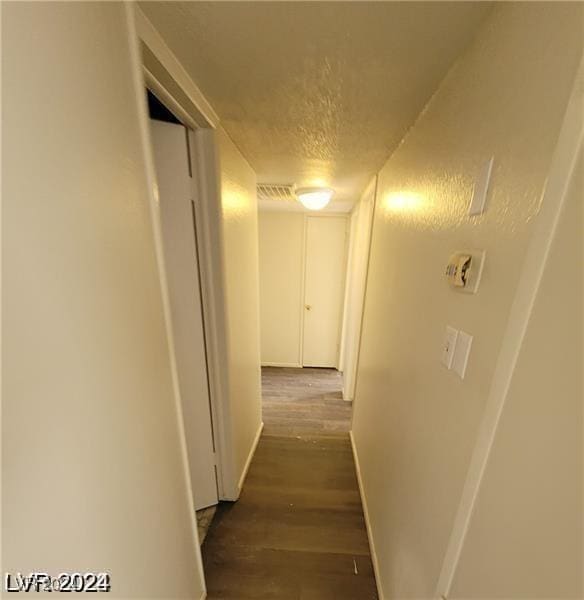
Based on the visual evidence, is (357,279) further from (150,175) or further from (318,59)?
(150,175)

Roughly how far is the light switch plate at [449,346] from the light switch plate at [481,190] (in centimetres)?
33

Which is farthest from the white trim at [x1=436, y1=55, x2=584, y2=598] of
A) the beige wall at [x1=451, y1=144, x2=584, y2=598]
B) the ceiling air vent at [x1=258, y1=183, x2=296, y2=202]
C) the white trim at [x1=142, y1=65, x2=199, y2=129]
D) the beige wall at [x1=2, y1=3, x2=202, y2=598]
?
the ceiling air vent at [x1=258, y1=183, x2=296, y2=202]

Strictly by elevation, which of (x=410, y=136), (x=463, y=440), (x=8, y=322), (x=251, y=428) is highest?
(x=410, y=136)

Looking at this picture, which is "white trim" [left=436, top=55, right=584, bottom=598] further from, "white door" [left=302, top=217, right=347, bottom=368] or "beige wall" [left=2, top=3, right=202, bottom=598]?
"white door" [left=302, top=217, right=347, bottom=368]

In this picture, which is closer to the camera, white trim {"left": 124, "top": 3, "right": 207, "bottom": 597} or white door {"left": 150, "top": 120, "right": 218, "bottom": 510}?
white trim {"left": 124, "top": 3, "right": 207, "bottom": 597}

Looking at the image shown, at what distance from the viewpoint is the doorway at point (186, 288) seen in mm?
1115

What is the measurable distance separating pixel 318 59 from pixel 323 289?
2802mm

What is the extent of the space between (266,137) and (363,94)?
580mm

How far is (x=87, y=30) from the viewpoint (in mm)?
474

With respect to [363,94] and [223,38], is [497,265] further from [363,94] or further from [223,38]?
[223,38]

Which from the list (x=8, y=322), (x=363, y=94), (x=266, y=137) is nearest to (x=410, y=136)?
(x=363, y=94)

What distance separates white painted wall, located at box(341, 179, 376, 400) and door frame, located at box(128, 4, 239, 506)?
1283mm

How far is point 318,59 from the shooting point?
773mm

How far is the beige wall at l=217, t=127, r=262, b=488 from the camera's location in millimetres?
1338
